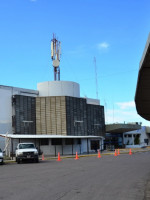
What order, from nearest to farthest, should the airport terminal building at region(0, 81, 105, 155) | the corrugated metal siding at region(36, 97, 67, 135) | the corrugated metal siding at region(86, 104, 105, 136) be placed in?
the airport terminal building at region(0, 81, 105, 155), the corrugated metal siding at region(36, 97, 67, 135), the corrugated metal siding at region(86, 104, 105, 136)

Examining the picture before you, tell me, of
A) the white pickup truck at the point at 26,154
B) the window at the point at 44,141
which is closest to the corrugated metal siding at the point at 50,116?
the window at the point at 44,141

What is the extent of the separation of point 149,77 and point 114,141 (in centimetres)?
5800

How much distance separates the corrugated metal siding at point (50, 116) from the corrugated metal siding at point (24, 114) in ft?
2.64

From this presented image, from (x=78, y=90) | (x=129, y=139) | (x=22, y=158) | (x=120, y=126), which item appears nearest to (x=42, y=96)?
(x=78, y=90)

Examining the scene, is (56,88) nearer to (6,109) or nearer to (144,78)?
(6,109)

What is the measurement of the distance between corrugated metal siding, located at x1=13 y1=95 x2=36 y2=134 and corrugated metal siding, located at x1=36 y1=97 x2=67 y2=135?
804 millimetres

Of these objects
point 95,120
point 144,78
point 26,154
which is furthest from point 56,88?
point 144,78

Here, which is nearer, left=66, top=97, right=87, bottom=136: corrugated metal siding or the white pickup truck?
the white pickup truck

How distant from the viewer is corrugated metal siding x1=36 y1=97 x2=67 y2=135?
44.8 meters

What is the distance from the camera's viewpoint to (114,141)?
214 feet

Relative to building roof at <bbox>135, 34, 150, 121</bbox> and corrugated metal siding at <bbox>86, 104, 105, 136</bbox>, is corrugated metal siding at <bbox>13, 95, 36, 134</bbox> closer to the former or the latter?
corrugated metal siding at <bbox>86, 104, 105, 136</bbox>

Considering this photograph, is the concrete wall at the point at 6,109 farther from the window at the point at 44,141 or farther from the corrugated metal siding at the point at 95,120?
the corrugated metal siding at the point at 95,120

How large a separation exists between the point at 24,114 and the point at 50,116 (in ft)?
13.8

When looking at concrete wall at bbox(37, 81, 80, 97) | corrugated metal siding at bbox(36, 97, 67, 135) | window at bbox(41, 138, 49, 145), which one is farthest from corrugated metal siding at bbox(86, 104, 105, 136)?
window at bbox(41, 138, 49, 145)
